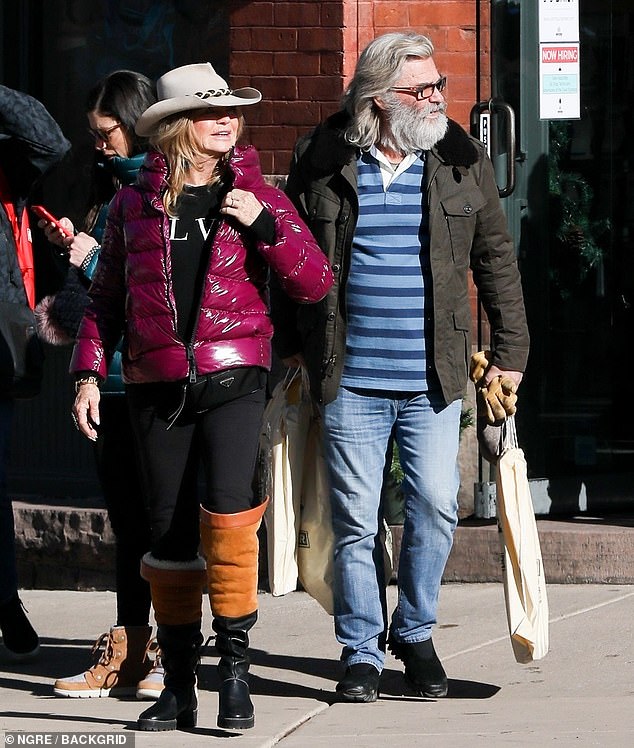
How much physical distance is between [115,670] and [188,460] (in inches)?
40.7

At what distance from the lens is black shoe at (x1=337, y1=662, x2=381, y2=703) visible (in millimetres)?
5094

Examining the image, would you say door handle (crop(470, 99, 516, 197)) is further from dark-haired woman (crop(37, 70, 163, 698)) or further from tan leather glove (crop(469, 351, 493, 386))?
dark-haired woman (crop(37, 70, 163, 698))

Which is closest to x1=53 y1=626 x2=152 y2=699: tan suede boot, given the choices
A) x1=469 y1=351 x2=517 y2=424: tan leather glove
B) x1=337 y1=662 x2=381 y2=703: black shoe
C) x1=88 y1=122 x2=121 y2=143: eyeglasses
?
x1=337 y1=662 x2=381 y2=703: black shoe

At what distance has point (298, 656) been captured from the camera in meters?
5.87

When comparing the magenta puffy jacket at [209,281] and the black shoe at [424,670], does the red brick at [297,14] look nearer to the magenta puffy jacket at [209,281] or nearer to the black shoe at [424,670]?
the magenta puffy jacket at [209,281]

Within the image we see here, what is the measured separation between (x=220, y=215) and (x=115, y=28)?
3685mm

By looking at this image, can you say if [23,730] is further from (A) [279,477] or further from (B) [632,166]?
(B) [632,166]

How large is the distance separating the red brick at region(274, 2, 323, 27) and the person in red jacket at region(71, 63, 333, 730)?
251cm

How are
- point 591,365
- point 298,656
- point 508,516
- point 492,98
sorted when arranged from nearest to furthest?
1. point 508,516
2. point 298,656
3. point 492,98
4. point 591,365

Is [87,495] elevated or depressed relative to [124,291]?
depressed

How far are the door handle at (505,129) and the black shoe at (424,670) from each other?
8.40 ft

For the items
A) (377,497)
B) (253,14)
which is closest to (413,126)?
(377,497)

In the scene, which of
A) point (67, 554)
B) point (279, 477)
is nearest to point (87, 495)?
point (67, 554)

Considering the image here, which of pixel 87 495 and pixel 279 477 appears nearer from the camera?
pixel 279 477
